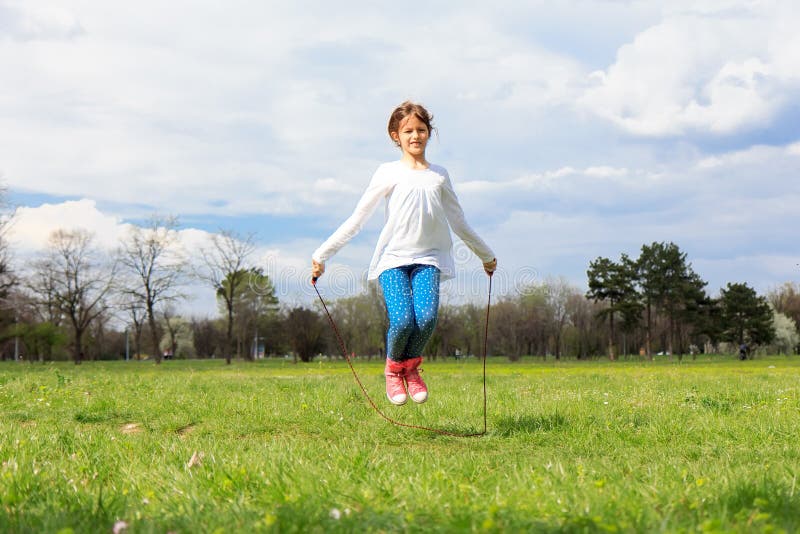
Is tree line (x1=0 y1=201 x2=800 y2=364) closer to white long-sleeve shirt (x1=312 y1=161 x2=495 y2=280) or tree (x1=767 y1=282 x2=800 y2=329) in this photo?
tree (x1=767 y1=282 x2=800 y2=329)

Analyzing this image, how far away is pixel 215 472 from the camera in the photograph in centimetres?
419

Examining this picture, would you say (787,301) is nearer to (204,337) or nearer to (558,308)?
(558,308)

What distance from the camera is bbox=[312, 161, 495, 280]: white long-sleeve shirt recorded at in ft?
21.3

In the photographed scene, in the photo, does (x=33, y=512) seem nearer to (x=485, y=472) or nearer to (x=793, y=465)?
(x=485, y=472)

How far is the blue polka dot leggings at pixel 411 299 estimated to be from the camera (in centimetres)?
653

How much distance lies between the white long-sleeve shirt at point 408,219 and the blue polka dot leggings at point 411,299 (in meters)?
0.10

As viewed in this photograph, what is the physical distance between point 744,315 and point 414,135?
8344 cm

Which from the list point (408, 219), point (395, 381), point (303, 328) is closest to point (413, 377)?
point (395, 381)

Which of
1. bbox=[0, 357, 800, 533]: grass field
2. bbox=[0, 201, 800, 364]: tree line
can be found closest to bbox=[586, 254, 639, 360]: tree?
bbox=[0, 201, 800, 364]: tree line

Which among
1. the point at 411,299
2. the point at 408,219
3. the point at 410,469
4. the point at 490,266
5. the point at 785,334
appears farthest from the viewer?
the point at 785,334

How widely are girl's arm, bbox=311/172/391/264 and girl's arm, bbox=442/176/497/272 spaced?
562 millimetres

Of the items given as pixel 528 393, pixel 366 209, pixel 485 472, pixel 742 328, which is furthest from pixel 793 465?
pixel 742 328

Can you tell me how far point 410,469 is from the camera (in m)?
4.28

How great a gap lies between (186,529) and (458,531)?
3.93 ft
